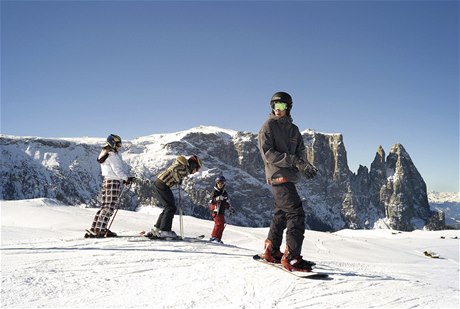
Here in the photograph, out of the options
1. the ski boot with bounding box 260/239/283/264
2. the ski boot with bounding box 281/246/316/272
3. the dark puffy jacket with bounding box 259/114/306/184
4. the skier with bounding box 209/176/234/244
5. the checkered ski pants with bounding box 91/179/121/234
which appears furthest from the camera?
the skier with bounding box 209/176/234/244

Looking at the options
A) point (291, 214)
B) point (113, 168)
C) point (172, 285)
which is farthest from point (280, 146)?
point (113, 168)

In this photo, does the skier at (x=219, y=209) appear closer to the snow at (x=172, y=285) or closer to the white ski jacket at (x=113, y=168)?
→ the white ski jacket at (x=113, y=168)

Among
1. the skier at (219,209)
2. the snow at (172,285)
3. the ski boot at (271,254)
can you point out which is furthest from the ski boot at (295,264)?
the skier at (219,209)

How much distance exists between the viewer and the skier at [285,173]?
15.5ft

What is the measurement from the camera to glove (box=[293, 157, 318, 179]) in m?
4.58

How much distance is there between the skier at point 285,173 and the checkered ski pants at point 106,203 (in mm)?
4094

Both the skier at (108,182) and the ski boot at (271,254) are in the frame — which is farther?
the skier at (108,182)

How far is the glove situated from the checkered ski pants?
4.81 meters

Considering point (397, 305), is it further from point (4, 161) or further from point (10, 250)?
point (4, 161)

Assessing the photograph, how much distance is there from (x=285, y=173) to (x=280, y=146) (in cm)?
44

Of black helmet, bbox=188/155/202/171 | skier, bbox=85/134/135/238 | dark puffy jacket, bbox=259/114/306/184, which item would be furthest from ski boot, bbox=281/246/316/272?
skier, bbox=85/134/135/238

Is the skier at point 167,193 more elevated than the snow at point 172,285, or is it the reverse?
the skier at point 167,193

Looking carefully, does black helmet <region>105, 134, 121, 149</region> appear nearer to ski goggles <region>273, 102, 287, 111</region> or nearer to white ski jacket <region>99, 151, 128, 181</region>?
white ski jacket <region>99, 151, 128, 181</region>

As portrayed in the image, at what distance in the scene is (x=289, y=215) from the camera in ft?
15.9
